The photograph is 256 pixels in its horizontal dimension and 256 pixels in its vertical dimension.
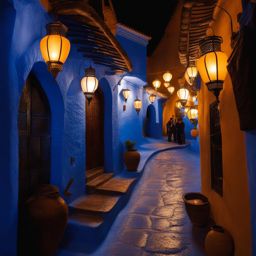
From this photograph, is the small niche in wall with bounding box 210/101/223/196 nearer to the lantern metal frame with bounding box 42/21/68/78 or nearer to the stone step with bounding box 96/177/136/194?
the stone step with bounding box 96/177/136/194

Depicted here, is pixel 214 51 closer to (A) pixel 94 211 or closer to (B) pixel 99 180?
(A) pixel 94 211

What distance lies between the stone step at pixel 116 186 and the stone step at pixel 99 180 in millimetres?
112

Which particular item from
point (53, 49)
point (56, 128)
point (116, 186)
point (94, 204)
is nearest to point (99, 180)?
point (116, 186)

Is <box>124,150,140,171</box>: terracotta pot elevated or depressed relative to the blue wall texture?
depressed

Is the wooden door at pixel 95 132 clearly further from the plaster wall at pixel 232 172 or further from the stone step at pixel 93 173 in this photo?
the plaster wall at pixel 232 172

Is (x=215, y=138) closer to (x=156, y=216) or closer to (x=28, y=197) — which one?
(x=156, y=216)

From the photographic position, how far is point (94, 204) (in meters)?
6.23

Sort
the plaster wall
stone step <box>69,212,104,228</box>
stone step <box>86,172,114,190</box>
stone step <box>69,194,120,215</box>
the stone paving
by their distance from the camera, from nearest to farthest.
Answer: the plaster wall < the stone paving < stone step <box>69,212,104,228</box> < stone step <box>69,194,120,215</box> < stone step <box>86,172,114,190</box>

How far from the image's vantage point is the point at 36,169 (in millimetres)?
5336

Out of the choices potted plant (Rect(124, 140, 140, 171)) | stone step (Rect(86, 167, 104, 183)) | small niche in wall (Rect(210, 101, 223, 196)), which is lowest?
stone step (Rect(86, 167, 104, 183))

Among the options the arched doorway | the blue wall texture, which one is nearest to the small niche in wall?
the blue wall texture

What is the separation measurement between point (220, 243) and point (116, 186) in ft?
13.7

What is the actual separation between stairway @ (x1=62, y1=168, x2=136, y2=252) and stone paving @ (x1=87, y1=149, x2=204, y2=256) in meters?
0.29

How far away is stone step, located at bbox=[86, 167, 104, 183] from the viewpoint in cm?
779
